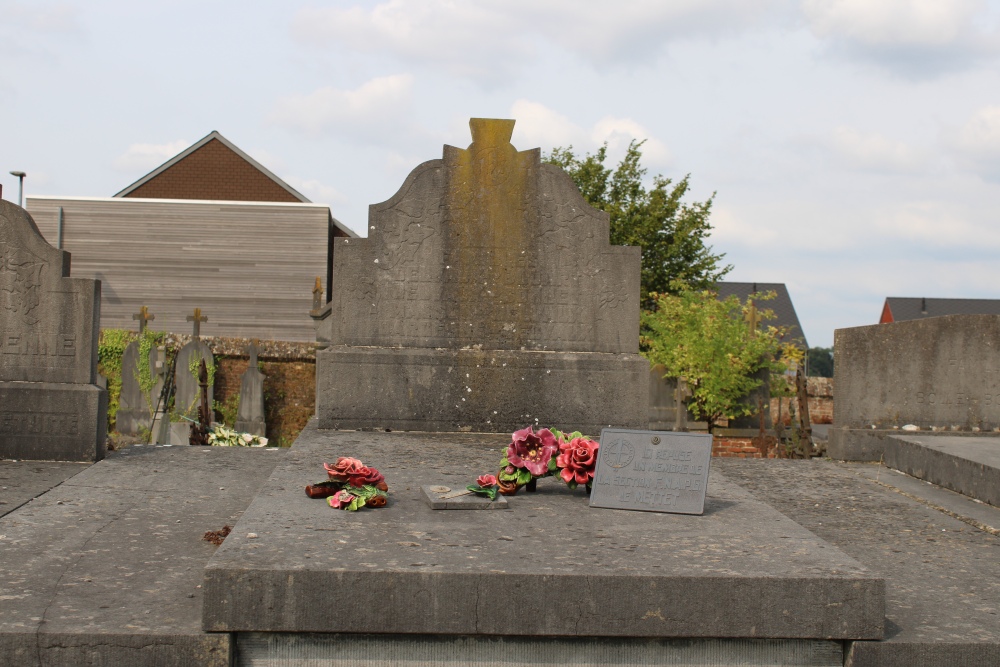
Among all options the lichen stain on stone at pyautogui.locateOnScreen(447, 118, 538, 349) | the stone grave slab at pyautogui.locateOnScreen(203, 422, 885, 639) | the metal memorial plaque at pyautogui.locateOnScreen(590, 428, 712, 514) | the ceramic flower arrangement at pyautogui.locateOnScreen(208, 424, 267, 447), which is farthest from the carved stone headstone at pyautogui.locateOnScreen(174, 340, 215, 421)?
the stone grave slab at pyautogui.locateOnScreen(203, 422, 885, 639)

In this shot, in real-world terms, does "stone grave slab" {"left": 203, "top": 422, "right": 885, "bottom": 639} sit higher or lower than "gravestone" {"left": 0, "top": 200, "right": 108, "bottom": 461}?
lower

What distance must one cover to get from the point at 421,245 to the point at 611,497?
2.88 meters

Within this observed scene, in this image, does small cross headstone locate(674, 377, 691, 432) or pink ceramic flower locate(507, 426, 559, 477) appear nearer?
pink ceramic flower locate(507, 426, 559, 477)

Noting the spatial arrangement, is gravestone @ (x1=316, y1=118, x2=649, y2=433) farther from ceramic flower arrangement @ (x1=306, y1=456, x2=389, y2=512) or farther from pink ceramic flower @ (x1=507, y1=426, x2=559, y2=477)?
ceramic flower arrangement @ (x1=306, y1=456, x2=389, y2=512)

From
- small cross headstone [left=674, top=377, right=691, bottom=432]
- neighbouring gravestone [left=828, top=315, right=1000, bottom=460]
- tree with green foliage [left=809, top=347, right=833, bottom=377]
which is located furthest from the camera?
tree with green foliage [left=809, top=347, right=833, bottom=377]

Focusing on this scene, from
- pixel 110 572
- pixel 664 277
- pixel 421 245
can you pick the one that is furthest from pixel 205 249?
pixel 110 572

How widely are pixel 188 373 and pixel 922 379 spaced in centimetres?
1327

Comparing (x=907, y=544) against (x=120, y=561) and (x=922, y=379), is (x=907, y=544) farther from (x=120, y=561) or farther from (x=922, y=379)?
(x=120, y=561)

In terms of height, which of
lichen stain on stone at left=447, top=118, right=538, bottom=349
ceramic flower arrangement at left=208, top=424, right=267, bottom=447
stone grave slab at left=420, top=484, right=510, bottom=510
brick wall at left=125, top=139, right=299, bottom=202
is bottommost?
ceramic flower arrangement at left=208, top=424, right=267, bottom=447

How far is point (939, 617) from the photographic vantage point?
11.8ft

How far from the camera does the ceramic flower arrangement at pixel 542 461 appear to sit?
15.0ft

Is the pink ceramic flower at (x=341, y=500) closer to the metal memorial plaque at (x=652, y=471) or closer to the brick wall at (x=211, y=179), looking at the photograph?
the metal memorial plaque at (x=652, y=471)

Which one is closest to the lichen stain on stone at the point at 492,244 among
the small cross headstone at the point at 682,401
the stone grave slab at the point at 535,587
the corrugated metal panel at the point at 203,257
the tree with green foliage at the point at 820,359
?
the stone grave slab at the point at 535,587

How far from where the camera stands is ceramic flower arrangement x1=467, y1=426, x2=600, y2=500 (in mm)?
4578
